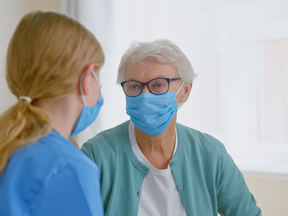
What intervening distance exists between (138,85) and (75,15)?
4.10ft

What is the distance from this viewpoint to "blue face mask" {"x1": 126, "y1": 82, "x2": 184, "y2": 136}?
1222 mm

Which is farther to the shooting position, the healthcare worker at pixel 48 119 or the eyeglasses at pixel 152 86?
the eyeglasses at pixel 152 86

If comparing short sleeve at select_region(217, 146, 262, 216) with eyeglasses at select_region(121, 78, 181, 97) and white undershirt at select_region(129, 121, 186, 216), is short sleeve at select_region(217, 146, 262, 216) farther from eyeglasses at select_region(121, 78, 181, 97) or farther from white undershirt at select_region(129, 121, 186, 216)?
eyeglasses at select_region(121, 78, 181, 97)

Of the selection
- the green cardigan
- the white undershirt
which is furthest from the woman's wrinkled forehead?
the white undershirt

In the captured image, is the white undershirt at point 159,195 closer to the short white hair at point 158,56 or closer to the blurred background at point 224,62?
the short white hair at point 158,56

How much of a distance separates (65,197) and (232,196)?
92 cm

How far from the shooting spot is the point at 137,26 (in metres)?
2.04

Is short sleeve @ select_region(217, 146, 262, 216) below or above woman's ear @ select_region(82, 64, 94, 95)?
below

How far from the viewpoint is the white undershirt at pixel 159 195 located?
1187 millimetres

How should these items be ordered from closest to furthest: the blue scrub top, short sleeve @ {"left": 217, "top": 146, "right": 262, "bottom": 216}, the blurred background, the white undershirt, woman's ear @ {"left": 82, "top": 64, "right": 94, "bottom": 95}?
the blue scrub top
woman's ear @ {"left": 82, "top": 64, "right": 94, "bottom": 95}
the white undershirt
short sleeve @ {"left": 217, "top": 146, "right": 262, "bottom": 216}
the blurred background

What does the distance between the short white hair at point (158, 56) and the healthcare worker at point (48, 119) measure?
0.45 meters

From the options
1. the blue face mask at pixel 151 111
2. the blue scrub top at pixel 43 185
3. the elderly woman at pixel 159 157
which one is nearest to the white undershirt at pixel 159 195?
the elderly woman at pixel 159 157

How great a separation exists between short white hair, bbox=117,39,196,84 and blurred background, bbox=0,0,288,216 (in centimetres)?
53

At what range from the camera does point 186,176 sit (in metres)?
1.24
